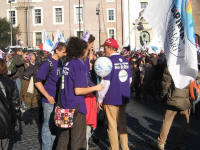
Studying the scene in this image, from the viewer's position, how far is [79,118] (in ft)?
13.9

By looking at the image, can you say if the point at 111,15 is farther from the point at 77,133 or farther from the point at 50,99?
the point at 77,133

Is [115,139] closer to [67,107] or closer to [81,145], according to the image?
[81,145]

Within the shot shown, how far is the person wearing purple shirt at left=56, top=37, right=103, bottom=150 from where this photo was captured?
4.11 metres

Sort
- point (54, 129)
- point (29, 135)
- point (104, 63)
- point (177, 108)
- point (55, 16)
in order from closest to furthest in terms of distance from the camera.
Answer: point (104, 63) < point (54, 129) < point (177, 108) < point (29, 135) < point (55, 16)

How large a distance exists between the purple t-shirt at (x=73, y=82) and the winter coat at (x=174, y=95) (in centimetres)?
171

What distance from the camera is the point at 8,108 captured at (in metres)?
4.02

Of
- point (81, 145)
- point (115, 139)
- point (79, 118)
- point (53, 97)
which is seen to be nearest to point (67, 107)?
point (79, 118)

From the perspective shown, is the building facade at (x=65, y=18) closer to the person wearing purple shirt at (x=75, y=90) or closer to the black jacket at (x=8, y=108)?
the person wearing purple shirt at (x=75, y=90)

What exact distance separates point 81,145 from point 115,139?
3.22 feet

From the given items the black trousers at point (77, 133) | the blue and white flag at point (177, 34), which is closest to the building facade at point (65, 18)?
the black trousers at point (77, 133)

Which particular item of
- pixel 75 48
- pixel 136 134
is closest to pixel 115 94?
pixel 75 48

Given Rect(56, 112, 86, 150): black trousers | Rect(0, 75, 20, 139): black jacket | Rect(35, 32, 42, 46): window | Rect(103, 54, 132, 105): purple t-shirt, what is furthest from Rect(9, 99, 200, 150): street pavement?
Rect(35, 32, 42, 46): window

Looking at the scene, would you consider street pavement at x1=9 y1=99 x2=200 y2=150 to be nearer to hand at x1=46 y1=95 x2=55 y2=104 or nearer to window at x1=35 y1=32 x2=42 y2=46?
hand at x1=46 y1=95 x2=55 y2=104

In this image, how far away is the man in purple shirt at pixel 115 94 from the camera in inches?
197
